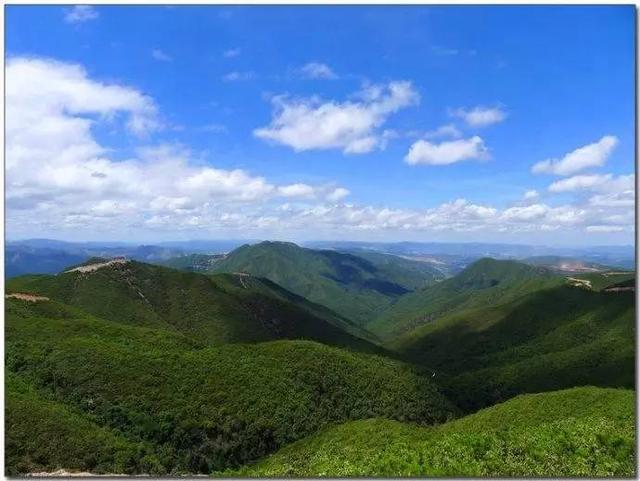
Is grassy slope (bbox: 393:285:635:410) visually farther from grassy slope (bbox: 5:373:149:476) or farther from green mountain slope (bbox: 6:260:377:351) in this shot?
grassy slope (bbox: 5:373:149:476)

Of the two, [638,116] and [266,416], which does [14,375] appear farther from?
[638,116]

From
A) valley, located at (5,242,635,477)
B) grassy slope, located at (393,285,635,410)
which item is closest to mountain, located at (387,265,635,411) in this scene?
grassy slope, located at (393,285,635,410)

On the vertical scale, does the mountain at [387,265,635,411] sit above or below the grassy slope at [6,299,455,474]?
below

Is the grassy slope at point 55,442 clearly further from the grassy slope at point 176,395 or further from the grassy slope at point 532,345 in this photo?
the grassy slope at point 532,345

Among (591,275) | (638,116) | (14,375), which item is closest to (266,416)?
(14,375)

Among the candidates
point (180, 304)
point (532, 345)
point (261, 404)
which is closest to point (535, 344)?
point (532, 345)
